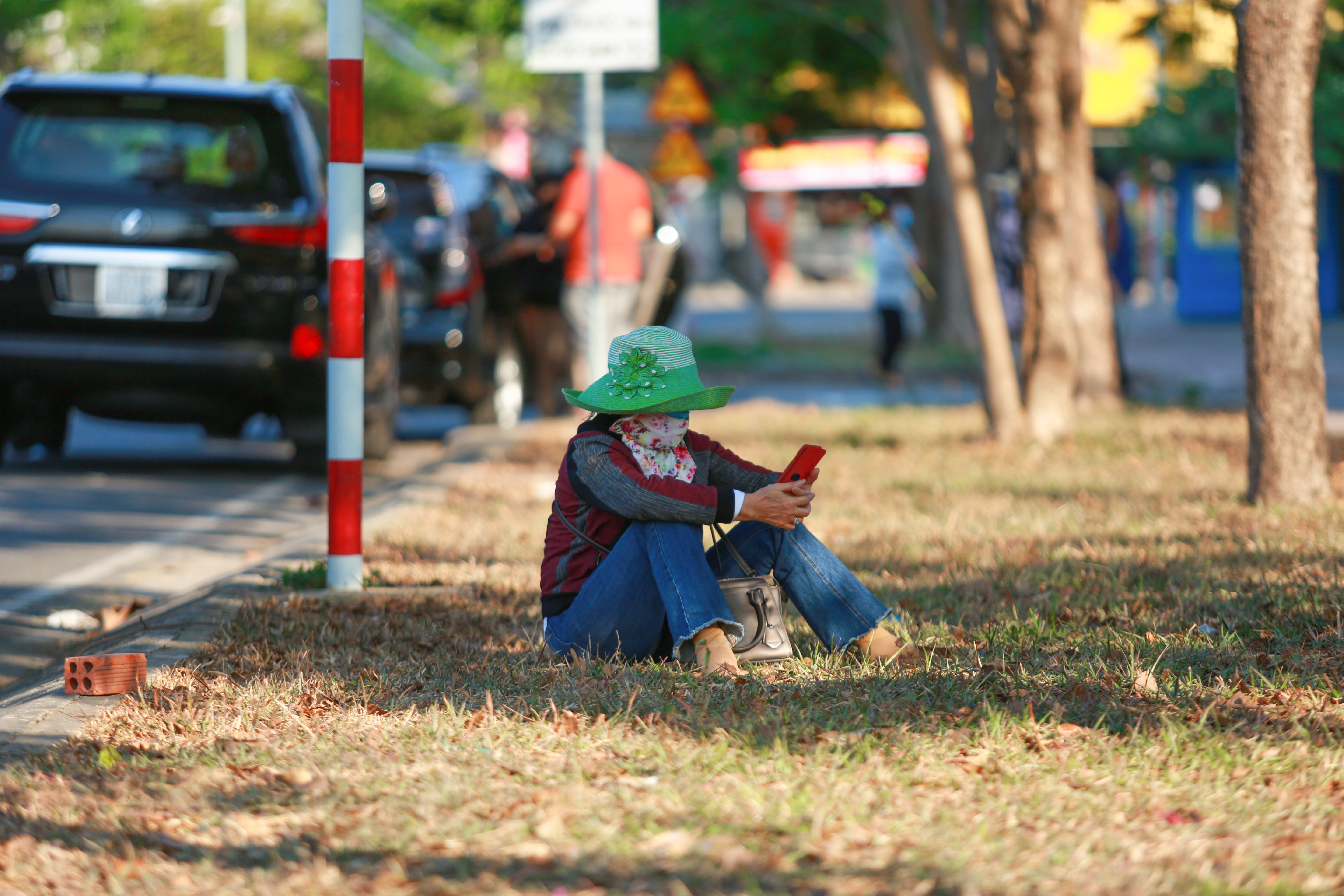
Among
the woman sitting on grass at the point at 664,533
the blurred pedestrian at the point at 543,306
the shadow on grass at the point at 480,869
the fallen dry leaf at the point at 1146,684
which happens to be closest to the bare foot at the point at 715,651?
the woman sitting on grass at the point at 664,533

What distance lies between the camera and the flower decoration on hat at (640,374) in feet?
14.6

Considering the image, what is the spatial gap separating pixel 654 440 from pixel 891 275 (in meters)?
13.0

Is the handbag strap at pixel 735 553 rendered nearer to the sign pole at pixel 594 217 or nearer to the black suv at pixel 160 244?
the black suv at pixel 160 244

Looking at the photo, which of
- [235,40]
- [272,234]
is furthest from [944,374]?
[235,40]

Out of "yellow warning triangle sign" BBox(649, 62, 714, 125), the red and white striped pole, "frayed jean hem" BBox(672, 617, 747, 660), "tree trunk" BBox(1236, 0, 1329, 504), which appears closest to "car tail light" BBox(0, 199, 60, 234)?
the red and white striped pole

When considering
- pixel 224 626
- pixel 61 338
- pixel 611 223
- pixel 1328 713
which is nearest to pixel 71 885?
pixel 224 626

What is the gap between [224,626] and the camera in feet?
16.8

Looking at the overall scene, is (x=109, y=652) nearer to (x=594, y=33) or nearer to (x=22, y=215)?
(x=22, y=215)

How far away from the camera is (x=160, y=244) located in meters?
8.51

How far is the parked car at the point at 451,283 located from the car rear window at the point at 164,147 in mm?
2019

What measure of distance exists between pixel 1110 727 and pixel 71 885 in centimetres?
221

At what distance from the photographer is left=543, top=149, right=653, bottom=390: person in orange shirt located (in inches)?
439

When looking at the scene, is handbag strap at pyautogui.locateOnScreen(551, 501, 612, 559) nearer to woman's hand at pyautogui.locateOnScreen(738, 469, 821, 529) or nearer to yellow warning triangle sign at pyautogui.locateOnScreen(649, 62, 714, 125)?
woman's hand at pyautogui.locateOnScreen(738, 469, 821, 529)

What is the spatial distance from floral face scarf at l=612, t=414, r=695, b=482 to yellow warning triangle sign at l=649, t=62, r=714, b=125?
41.4 feet
